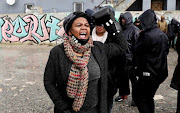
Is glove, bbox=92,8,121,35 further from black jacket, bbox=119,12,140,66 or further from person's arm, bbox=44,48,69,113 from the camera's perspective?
black jacket, bbox=119,12,140,66

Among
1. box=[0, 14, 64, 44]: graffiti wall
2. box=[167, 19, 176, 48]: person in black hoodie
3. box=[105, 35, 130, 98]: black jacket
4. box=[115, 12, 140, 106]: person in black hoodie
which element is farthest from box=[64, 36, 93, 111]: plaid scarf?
box=[0, 14, 64, 44]: graffiti wall

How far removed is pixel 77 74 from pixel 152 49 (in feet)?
5.10

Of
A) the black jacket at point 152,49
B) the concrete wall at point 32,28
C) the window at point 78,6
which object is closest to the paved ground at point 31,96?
the black jacket at point 152,49

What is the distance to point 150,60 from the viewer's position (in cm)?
318

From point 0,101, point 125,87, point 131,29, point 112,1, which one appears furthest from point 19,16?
point 125,87

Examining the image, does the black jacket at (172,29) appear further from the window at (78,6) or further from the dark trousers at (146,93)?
the dark trousers at (146,93)

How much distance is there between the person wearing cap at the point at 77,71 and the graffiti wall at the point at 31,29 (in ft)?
39.7

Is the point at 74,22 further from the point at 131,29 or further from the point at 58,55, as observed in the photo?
the point at 131,29

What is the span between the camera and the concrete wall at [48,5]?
18.2 metres

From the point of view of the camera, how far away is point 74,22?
2.12m

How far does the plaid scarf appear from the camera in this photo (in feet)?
6.64

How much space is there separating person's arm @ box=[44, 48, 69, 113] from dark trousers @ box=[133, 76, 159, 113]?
5.01 feet

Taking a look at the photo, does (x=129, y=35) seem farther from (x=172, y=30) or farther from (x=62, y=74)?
(x=172, y=30)

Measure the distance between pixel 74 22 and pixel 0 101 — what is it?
134 inches
